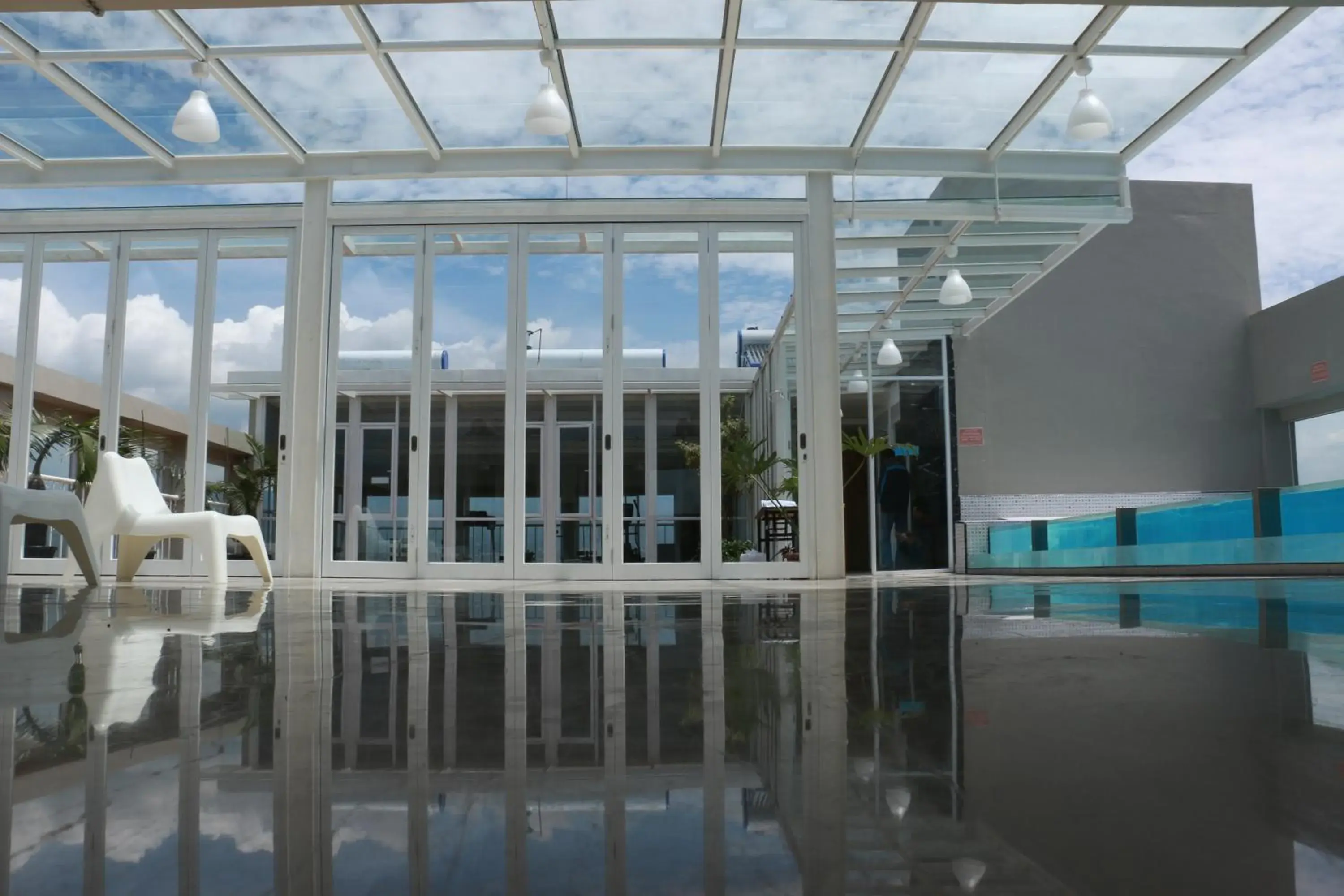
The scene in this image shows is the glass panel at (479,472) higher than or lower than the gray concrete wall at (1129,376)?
lower

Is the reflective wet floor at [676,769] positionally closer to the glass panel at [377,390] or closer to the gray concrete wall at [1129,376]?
the glass panel at [377,390]

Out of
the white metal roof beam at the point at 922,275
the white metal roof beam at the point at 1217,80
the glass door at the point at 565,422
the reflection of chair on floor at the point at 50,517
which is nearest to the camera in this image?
the reflection of chair on floor at the point at 50,517

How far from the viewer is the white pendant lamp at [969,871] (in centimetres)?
55

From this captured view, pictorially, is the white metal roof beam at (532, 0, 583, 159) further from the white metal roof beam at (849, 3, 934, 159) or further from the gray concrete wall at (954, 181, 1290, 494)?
the gray concrete wall at (954, 181, 1290, 494)

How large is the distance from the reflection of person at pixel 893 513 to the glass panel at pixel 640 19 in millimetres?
7439

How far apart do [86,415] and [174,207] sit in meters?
1.98

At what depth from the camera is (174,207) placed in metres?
8.11

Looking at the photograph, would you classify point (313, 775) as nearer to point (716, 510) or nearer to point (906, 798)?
point (906, 798)

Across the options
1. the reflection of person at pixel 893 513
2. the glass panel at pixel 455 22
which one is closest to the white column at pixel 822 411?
the glass panel at pixel 455 22

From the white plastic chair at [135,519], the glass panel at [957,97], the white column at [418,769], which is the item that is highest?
the glass panel at [957,97]

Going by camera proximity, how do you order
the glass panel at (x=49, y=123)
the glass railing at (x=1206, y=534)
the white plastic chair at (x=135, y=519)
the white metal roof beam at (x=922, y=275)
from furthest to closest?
the white metal roof beam at (x=922, y=275)
the glass railing at (x=1206, y=534)
the glass panel at (x=49, y=123)
the white plastic chair at (x=135, y=519)

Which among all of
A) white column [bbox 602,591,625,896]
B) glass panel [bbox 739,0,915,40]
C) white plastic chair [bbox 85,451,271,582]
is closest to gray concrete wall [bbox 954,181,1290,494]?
glass panel [bbox 739,0,915,40]

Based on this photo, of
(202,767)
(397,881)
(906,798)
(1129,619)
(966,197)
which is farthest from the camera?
(966,197)

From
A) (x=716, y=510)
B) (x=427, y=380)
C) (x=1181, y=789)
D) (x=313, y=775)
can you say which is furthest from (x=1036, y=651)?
(x=427, y=380)
